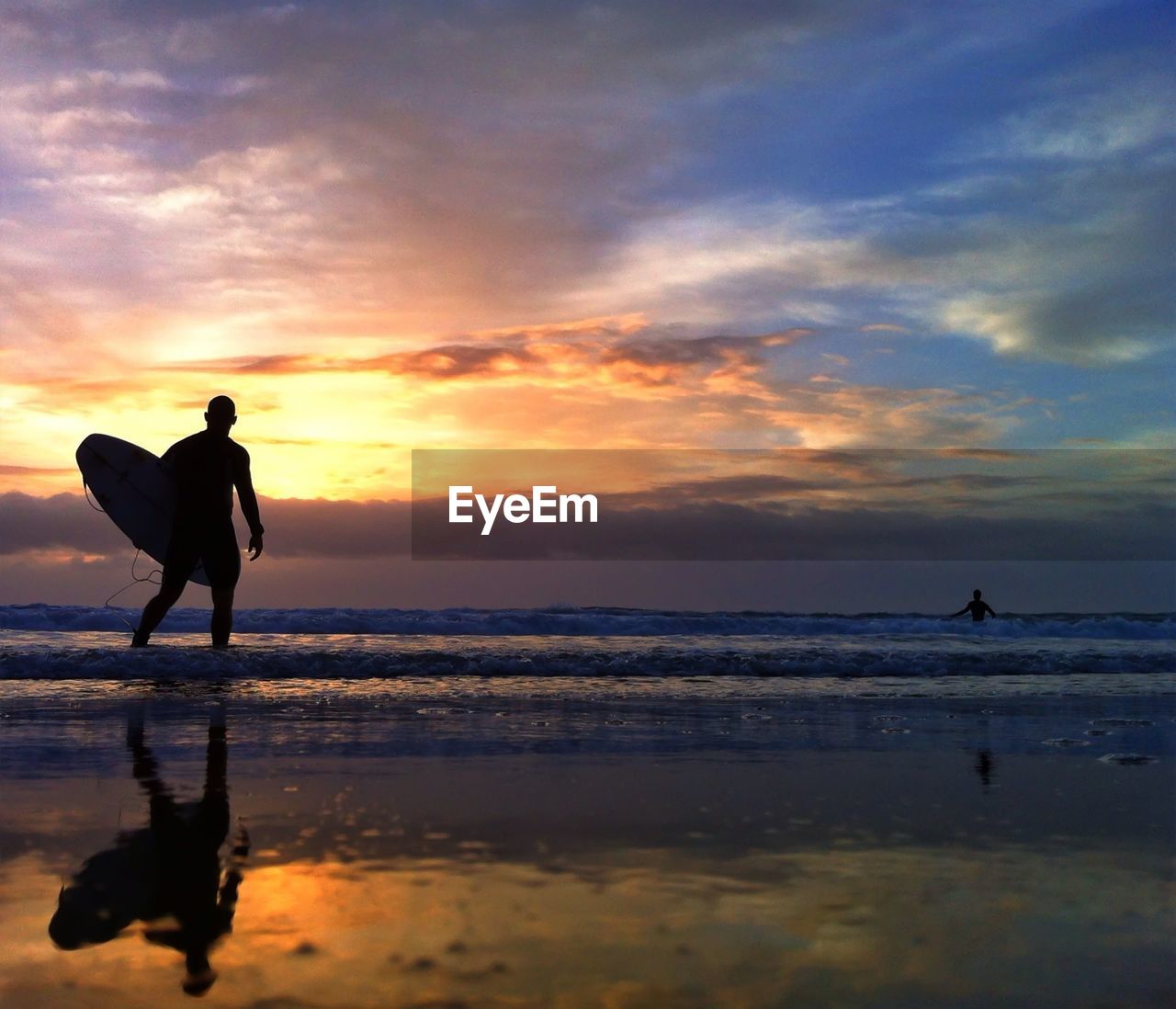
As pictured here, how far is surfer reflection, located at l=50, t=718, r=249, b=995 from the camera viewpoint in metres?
1.99

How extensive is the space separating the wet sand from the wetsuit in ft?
12.4

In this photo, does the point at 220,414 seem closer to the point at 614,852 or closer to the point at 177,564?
the point at 177,564

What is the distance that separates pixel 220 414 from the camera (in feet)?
30.7

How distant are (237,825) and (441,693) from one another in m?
4.28

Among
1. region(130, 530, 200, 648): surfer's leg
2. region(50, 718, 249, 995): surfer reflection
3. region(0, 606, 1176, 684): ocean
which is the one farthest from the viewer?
region(130, 530, 200, 648): surfer's leg

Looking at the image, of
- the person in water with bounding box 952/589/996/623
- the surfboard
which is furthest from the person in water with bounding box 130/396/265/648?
the person in water with bounding box 952/589/996/623

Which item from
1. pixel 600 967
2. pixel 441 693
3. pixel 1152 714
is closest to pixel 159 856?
pixel 600 967

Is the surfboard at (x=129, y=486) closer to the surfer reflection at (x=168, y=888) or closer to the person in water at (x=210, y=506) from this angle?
the person in water at (x=210, y=506)

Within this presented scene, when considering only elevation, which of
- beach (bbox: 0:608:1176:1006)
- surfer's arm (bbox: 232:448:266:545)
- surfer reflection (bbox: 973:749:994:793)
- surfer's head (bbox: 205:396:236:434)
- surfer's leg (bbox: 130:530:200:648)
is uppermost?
surfer's head (bbox: 205:396:236:434)

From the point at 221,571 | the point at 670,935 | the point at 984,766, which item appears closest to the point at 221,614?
the point at 221,571

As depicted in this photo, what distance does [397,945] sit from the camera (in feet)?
6.38

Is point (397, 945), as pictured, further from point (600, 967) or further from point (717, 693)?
point (717, 693)

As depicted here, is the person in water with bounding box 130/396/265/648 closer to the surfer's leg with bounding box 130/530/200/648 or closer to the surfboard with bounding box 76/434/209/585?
the surfer's leg with bounding box 130/530/200/648

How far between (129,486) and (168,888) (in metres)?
8.91
